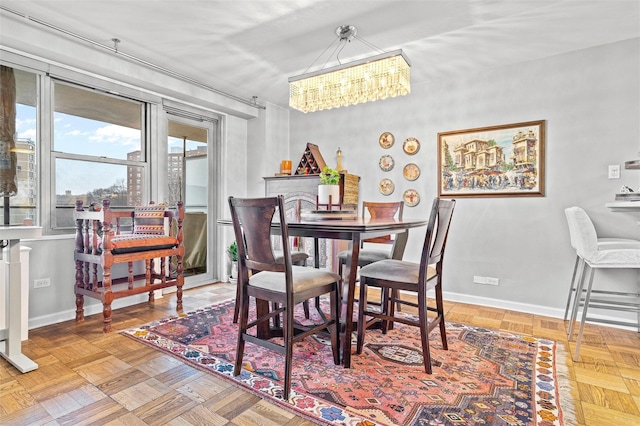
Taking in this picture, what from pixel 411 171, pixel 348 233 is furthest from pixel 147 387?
pixel 411 171

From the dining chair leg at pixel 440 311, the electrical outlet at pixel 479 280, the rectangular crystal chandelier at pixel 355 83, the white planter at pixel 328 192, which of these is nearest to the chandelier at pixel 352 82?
the rectangular crystal chandelier at pixel 355 83

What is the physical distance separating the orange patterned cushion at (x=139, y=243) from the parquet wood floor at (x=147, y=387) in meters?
0.66

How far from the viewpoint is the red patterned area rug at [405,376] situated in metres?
1.60

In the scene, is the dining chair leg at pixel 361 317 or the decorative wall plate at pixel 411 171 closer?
the dining chair leg at pixel 361 317

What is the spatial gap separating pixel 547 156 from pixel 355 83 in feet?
6.44

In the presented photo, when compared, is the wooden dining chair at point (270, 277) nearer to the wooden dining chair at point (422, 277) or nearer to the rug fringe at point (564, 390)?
the wooden dining chair at point (422, 277)

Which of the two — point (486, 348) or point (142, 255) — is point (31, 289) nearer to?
point (142, 255)

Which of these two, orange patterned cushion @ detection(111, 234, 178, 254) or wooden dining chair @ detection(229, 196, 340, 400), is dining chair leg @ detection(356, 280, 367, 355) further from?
orange patterned cushion @ detection(111, 234, 178, 254)

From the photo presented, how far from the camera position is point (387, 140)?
402 cm

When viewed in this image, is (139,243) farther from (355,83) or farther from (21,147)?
(355,83)

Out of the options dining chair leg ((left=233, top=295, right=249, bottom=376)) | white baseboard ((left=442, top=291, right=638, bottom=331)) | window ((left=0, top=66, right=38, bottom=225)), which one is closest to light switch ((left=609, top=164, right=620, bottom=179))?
white baseboard ((left=442, top=291, right=638, bottom=331))

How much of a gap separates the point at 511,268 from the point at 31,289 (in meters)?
4.22

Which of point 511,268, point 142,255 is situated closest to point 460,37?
point 511,268

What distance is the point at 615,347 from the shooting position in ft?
7.99
